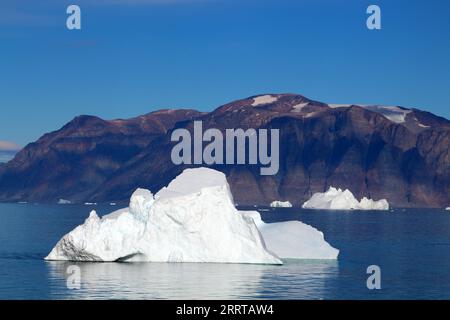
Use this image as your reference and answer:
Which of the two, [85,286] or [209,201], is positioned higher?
[209,201]

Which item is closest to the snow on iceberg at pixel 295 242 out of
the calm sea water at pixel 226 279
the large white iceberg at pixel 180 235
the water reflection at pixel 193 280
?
the calm sea water at pixel 226 279

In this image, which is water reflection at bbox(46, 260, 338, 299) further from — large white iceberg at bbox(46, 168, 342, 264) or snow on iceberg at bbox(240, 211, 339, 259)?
snow on iceberg at bbox(240, 211, 339, 259)

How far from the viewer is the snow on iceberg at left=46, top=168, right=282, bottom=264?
59.0 m

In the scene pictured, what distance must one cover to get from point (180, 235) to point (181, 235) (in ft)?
0.24

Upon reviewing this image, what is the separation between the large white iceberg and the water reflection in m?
1.08

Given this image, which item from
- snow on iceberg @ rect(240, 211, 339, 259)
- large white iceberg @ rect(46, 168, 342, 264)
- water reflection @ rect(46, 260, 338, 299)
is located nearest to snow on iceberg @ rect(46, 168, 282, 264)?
large white iceberg @ rect(46, 168, 342, 264)

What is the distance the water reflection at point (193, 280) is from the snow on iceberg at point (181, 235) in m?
1.08

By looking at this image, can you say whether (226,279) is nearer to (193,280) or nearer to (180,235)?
(193,280)

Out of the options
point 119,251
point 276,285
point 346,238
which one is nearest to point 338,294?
point 276,285

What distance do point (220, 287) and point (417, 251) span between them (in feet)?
133
